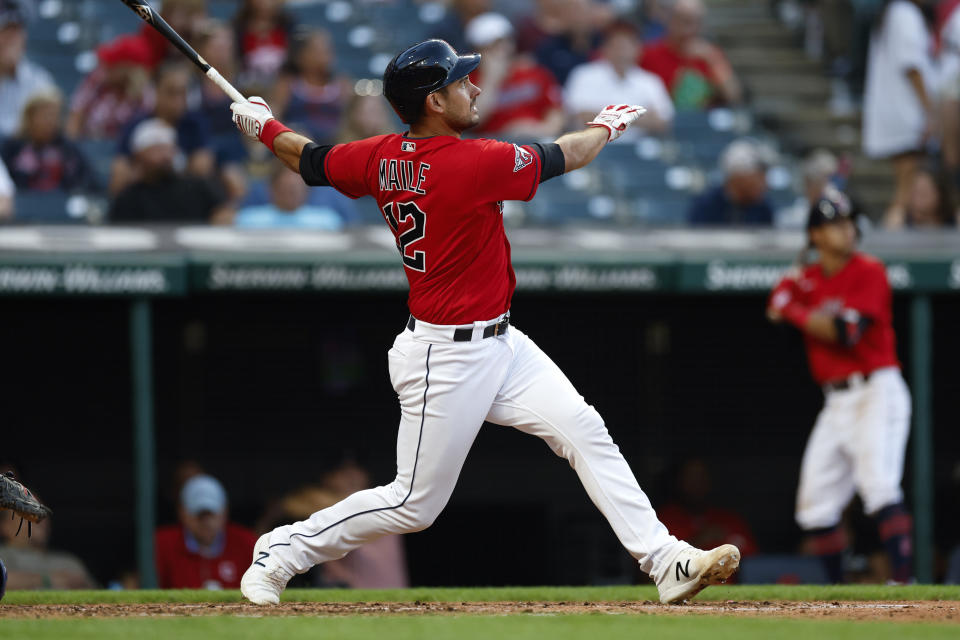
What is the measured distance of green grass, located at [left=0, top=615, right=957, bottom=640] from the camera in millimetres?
3870

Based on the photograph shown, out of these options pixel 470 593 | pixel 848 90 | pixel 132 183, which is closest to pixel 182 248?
pixel 132 183

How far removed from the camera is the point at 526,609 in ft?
15.8

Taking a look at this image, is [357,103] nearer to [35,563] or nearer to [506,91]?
[506,91]

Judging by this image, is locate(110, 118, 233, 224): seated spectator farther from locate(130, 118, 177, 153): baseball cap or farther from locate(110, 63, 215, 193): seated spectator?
locate(110, 63, 215, 193): seated spectator

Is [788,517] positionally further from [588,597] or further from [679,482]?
[588,597]

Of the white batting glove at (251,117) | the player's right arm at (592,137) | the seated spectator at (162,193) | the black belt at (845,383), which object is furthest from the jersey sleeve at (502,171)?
the seated spectator at (162,193)

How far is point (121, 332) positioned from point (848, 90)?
20.0ft

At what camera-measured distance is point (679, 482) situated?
820cm

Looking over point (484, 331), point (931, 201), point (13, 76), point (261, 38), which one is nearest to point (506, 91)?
point (261, 38)

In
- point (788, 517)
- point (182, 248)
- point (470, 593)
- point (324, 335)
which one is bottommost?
point (788, 517)

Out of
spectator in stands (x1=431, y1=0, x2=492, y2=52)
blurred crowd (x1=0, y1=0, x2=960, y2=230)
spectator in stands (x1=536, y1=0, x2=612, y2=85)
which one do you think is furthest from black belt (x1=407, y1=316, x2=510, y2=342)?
spectator in stands (x1=536, y1=0, x2=612, y2=85)

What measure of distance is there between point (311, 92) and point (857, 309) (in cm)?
397

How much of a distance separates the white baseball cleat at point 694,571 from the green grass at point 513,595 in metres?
0.54

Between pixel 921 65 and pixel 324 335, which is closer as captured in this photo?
pixel 324 335
